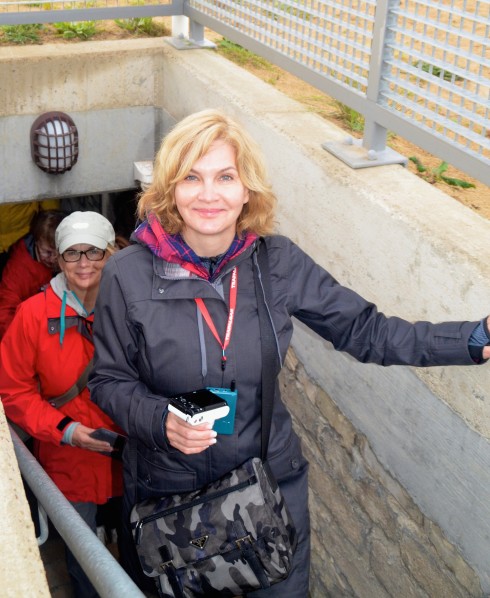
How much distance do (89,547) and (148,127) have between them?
4.03m

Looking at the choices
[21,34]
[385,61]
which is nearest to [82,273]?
[385,61]

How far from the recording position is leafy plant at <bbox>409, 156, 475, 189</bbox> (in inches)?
152

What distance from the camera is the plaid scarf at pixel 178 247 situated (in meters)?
2.60

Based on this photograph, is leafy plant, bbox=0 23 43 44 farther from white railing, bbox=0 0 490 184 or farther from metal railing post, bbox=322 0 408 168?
metal railing post, bbox=322 0 408 168

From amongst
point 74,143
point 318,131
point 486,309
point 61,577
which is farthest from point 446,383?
point 74,143

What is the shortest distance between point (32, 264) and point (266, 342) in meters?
2.82

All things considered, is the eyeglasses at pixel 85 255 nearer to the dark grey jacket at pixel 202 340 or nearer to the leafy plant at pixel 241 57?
the dark grey jacket at pixel 202 340

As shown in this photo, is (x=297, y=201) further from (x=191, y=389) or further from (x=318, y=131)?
(x=191, y=389)

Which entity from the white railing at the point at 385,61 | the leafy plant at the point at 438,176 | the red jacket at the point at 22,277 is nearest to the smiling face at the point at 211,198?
the white railing at the point at 385,61

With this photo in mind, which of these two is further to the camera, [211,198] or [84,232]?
[84,232]

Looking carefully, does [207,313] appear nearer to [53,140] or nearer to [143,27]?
[53,140]

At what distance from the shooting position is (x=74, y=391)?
147 inches

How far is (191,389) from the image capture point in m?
2.62

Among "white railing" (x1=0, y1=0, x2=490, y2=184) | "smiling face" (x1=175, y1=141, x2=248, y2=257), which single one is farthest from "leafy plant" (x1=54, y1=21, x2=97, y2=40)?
"smiling face" (x1=175, y1=141, x2=248, y2=257)
